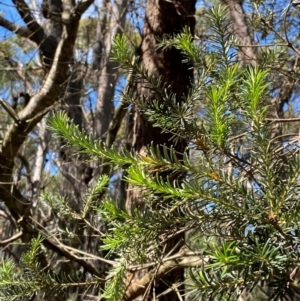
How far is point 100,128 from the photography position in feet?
13.3

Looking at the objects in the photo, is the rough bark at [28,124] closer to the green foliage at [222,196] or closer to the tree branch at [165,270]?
the tree branch at [165,270]

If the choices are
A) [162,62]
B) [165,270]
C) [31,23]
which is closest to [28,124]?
[162,62]

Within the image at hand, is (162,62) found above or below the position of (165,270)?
above

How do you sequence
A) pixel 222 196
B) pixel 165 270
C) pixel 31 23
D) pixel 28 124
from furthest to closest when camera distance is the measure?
pixel 31 23
pixel 28 124
pixel 165 270
pixel 222 196

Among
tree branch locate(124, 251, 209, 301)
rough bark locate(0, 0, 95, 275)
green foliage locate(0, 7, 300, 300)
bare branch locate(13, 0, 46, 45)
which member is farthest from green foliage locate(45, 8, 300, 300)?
bare branch locate(13, 0, 46, 45)

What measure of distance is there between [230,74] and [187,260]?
3.00 feet

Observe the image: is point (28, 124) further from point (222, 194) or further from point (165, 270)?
point (222, 194)

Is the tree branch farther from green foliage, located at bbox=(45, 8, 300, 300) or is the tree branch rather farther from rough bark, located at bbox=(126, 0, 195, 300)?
green foliage, located at bbox=(45, 8, 300, 300)

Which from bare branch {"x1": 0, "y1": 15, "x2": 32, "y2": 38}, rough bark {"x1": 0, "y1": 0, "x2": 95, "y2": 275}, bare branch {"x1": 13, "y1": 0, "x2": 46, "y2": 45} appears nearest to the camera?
rough bark {"x1": 0, "y1": 0, "x2": 95, "y2": 275}

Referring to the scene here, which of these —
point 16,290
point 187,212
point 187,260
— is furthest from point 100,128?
point 187,212

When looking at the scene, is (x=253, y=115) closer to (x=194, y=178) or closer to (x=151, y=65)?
(x=194, y=178)

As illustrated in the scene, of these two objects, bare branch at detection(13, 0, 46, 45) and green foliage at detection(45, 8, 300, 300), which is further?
bare branch at detection(13, 0, 46, 45)

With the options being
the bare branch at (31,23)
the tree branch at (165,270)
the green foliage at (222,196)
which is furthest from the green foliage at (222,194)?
the bare branch at (31,23)

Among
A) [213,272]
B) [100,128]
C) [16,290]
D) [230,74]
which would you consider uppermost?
[230,74]
